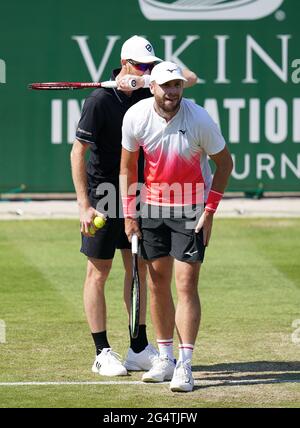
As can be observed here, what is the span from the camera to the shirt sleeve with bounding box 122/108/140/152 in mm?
9078

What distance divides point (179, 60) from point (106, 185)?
26.8ft

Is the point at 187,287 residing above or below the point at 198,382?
above

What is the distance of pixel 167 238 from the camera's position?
364 inches

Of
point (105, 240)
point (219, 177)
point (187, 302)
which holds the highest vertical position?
point (219, 177)

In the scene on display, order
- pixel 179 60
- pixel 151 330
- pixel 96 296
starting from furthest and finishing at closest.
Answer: pixel 179 60 → pixel 151 330 → pixel 96 296

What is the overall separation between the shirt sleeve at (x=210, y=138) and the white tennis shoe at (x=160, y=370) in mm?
1440

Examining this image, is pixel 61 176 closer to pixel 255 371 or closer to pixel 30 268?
pixel 30 268

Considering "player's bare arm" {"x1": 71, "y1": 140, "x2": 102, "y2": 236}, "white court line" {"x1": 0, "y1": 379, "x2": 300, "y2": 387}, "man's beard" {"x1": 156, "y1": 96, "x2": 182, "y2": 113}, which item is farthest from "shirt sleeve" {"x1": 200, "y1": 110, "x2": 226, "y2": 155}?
"white court line" {"x1": 0, "y1": 379, "x2": 300, "y2": 387}

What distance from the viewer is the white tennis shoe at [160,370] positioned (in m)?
9.20

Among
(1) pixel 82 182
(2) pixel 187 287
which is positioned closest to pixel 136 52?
(1) pixel 82 182

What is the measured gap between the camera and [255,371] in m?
9.50

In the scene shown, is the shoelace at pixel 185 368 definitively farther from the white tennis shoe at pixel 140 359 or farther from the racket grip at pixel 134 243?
the racket grip at pixel 134 243

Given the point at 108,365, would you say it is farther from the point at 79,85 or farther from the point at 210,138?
the point at 79,85
